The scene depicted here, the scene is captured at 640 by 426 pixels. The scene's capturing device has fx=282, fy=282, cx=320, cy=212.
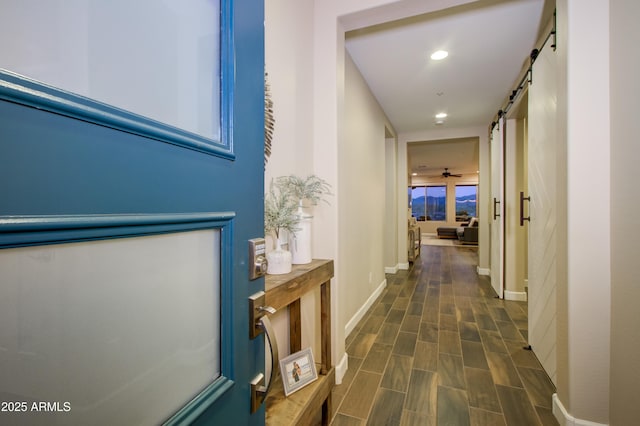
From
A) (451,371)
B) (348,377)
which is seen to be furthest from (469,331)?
(348,377)

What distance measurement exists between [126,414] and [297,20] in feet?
6.84

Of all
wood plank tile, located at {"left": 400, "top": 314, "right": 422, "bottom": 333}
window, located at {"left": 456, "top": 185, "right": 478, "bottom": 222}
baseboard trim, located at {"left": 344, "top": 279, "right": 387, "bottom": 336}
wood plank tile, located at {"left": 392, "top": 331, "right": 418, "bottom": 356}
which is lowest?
wood plank tile, located at {"left": 392, "top": 331, "right": 418, "bottom": 356}

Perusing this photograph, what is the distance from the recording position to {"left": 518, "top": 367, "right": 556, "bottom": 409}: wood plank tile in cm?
177

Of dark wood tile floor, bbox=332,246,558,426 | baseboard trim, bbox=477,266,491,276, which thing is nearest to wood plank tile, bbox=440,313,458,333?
dark wood tile floor, bbox=332,246,558,426

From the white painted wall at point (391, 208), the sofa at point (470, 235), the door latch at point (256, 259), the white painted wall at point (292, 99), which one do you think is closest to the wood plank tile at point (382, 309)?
the white painted wall at point (292, 99)

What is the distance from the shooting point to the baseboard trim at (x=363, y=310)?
2.77m

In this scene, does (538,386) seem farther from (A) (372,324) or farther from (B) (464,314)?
(A) (372,324)

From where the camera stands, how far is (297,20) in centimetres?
182

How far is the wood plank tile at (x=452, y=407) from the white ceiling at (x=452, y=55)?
257 cm

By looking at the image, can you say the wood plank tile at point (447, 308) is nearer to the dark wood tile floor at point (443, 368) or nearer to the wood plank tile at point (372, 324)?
the dark wood tile floor at point (443, 368)

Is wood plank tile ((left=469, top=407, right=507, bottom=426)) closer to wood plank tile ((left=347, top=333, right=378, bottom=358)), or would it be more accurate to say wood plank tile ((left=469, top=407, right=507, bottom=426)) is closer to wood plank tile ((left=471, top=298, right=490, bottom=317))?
wood plank tile ((left=347, top=333, right=378, bottom=358))

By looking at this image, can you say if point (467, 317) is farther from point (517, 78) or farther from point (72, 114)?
point (72, 114)

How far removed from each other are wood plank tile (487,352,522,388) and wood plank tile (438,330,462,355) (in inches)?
9.4

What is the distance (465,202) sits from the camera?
44.1 feet
